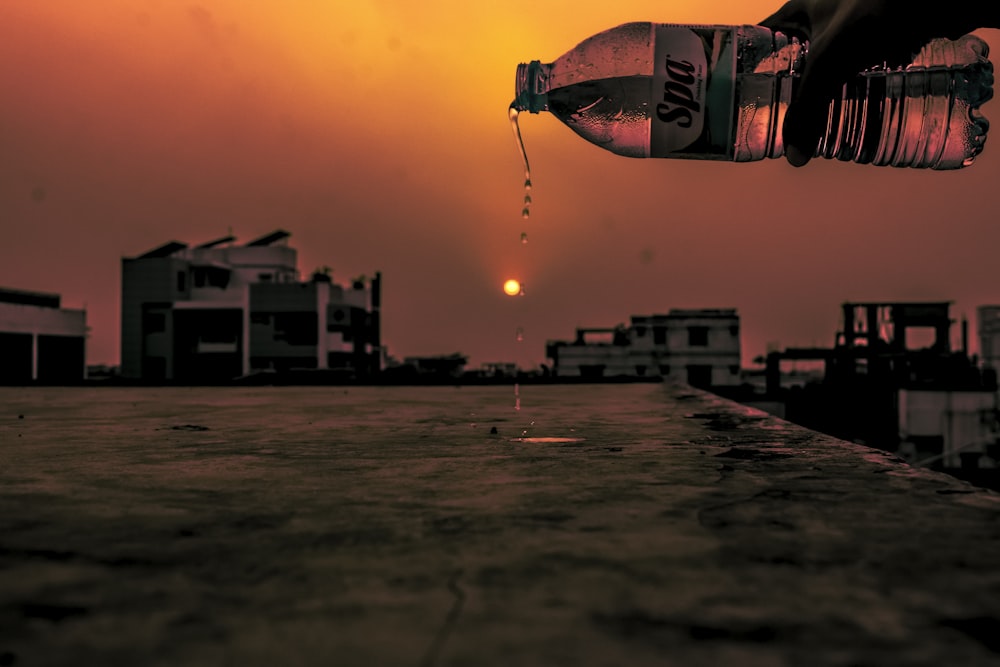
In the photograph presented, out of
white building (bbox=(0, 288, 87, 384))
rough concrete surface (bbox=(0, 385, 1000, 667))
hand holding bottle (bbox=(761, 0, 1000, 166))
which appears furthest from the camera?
white building (bbox=(0, 288, 87, 384))

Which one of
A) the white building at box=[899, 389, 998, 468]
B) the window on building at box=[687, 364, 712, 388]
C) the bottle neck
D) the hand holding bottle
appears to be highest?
the bottle neck

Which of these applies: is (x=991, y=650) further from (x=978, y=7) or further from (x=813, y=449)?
(x=813, y=449)

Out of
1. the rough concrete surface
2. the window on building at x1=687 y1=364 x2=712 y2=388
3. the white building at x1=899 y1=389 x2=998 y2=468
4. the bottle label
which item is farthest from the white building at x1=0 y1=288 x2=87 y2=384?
the rough concrete surface

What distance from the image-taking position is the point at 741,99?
3832mm

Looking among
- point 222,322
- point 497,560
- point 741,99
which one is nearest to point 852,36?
point 497,560

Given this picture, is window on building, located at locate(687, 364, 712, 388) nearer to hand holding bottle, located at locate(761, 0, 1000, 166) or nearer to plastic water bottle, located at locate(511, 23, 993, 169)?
plastic water bottle, located at locate(511, 23, 993, 169)

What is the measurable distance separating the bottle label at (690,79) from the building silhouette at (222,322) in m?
53.6

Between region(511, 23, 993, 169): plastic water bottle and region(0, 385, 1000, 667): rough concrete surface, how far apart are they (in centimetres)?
131

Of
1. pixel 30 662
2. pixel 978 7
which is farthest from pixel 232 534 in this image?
pixel 978 7

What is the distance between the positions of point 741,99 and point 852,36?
6.54 feet

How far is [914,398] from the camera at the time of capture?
2816 cm

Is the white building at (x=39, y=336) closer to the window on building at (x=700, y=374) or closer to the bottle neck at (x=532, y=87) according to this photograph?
the window on building at (x=700, y=374)

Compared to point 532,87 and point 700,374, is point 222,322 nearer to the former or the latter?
point 700,374

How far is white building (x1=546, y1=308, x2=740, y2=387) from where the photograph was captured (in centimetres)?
5684
